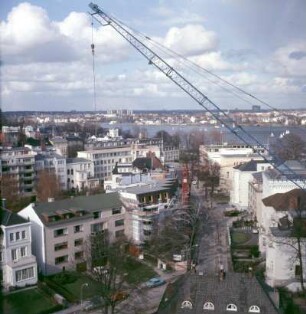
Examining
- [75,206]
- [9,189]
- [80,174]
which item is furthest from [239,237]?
[80,174]

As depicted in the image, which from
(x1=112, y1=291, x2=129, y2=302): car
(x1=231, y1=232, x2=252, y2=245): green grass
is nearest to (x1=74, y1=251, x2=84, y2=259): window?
(x1=112, y1=291, x2=129, y2=302): car

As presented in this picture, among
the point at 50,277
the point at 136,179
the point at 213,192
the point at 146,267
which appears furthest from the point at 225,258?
the point at 213,192

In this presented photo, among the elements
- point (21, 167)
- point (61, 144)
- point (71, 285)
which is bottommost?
point (71, 285)

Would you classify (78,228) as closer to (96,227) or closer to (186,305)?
(96,227)

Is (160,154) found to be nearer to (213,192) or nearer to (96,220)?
(213,192)

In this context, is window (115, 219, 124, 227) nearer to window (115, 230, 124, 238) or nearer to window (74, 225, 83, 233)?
window (115, 230, 124, 238)
